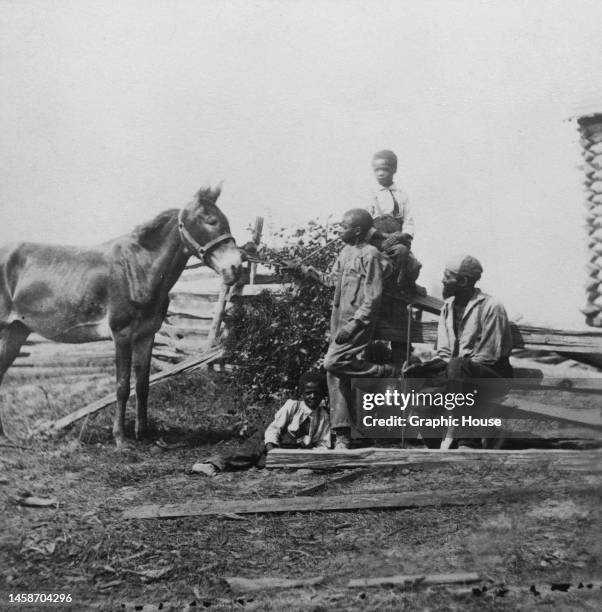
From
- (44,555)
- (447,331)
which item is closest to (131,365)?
(44,555)

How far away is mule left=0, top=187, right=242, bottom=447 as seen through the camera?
6.29 metres

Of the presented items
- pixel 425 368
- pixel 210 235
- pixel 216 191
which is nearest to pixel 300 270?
pixel 210 235

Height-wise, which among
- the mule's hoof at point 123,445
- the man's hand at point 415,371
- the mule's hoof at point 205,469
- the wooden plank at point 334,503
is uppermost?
the man's hand at point 415,371

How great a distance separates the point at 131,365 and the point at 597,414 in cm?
341

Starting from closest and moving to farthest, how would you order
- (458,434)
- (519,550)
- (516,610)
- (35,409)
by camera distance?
1. (516,610)
2. (519,550)
3. (458,434)
4. (35,409)

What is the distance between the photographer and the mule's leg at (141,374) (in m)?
6.36

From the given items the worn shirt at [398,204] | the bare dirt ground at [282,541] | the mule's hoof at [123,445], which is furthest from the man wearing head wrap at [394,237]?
the mule's hoof at [123,445]

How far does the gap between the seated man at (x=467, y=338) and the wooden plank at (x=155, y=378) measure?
Result: 1.65 metres

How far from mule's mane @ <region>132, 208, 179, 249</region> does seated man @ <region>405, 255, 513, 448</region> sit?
81.4 inches

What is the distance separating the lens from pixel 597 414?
5.91 meters

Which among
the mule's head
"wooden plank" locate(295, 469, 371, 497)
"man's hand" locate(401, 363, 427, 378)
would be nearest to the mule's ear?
the mule's head

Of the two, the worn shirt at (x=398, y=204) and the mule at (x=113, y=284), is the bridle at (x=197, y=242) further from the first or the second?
the worn shirt at (x=398, y=204)

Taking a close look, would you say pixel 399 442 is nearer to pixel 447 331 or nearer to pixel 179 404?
pixel 447 331

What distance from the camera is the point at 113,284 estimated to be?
6.30 metres
